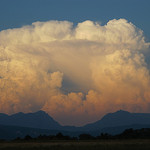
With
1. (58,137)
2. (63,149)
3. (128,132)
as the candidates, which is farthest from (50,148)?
(128,132)

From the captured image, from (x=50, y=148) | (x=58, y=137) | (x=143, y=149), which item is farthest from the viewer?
(x=58, y=137)

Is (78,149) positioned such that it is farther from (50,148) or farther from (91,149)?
(50,148)

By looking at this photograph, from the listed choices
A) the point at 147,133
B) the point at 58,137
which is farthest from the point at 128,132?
the point at 58,137

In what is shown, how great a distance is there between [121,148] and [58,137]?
6392 centimetres

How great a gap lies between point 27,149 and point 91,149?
652 inches

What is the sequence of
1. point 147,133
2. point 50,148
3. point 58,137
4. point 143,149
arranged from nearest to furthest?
point 143,149 < point 50,148 < point 58,137 < point 147,133

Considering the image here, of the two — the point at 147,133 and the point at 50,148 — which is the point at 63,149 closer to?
the point at 50,148

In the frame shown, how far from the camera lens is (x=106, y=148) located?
6962 centimetres

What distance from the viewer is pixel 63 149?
69500mm

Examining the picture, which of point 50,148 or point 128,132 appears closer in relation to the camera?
point 50,148

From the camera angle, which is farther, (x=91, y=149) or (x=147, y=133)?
(x=147, y=133)

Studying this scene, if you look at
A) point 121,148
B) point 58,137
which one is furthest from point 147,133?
point 121,148

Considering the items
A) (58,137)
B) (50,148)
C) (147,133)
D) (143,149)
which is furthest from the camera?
(147,133)

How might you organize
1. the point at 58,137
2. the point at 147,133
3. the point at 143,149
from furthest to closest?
the point at 147,133, the point at 58,137, the point at 143,149
